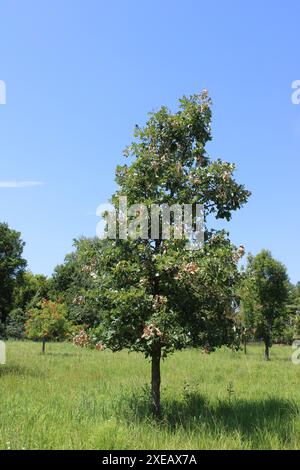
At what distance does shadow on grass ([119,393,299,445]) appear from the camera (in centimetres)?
888

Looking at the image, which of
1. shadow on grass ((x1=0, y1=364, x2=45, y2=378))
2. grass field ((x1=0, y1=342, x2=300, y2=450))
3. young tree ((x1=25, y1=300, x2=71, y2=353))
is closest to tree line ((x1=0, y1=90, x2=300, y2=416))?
grass field ((x1=0, y1=342, x2=300, y2=450))

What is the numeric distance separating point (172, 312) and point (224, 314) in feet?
5.05

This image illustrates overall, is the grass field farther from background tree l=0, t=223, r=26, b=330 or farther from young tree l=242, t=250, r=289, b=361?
young tree l=242, t=250, r=289, b=361

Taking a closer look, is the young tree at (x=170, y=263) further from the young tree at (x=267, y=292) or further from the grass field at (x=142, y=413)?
the young tree at (x=267, y=292)

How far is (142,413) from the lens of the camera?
1023 cm

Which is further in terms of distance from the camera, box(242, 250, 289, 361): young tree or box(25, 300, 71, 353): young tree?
box(25, 300, 71, 353): young tree

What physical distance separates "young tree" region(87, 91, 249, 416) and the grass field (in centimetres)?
122

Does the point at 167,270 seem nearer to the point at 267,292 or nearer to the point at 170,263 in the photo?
the point at 170,263

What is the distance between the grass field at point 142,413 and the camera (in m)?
7.92

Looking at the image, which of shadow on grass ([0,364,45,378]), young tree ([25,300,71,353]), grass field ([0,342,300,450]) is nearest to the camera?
grass field ([0,342,300,450])

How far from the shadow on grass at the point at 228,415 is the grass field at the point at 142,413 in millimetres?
21

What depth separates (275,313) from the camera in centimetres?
3509
